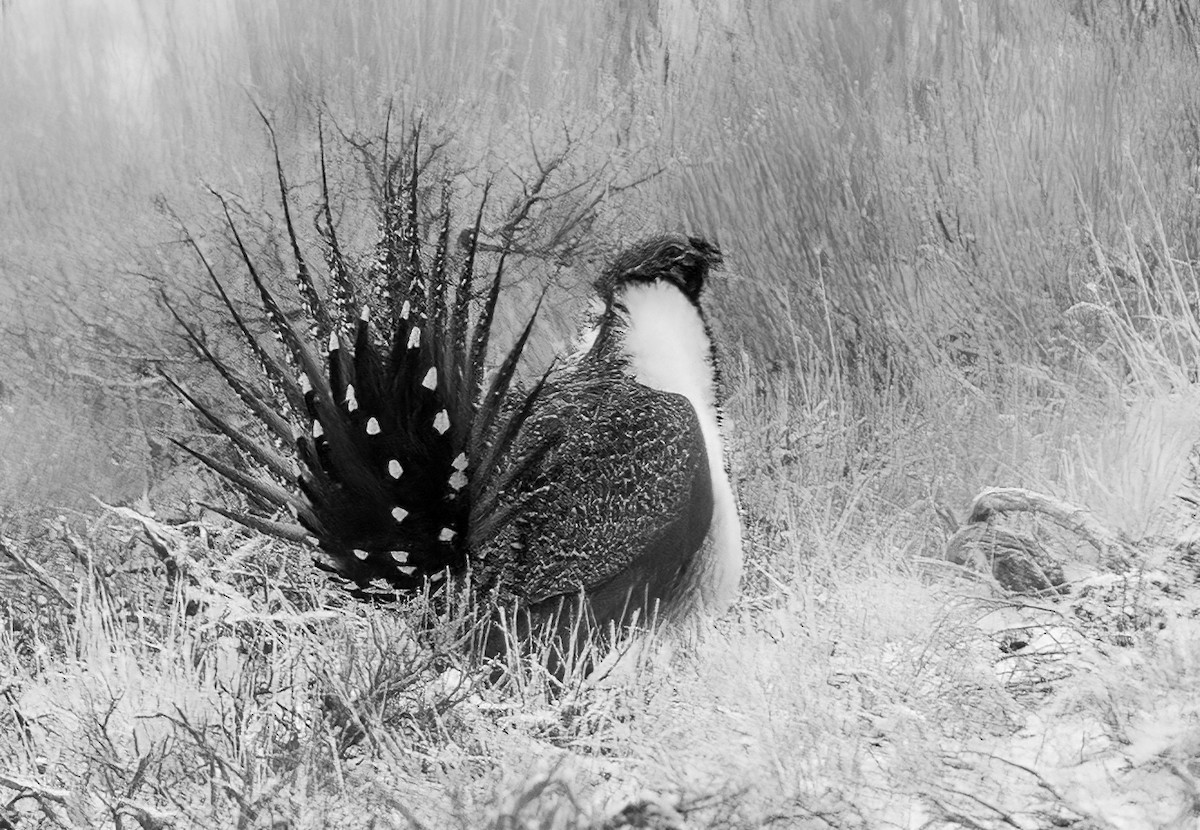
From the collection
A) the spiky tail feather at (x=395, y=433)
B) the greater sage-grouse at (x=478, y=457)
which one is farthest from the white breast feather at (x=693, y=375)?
the spiky tail feather at (x=395, y=433)

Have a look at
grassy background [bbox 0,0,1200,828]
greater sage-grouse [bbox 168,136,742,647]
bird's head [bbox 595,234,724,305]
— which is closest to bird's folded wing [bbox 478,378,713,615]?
greater sage-grouse [bbox 168,136,742,647]

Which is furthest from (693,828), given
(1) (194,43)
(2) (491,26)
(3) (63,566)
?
(1) (194,43)

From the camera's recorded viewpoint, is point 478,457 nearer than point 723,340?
Yes

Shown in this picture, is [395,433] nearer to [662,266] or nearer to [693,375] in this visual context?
[693,375]

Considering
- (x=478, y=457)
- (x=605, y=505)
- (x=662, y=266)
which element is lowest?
(x=605, y=505)

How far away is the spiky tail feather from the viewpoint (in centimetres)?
209

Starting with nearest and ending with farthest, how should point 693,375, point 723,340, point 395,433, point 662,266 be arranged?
1. point 395,433
2. point 693,375
3. point 662,266
4. point 723,340

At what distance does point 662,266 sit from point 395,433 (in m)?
0.98

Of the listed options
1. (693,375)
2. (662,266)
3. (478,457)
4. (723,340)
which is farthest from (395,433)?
(723,340)

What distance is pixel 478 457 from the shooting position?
2195mm

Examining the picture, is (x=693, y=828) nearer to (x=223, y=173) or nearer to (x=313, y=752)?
(x=313, y=752)

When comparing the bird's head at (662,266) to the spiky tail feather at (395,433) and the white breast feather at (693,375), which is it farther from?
the spiky tail feather at (395,433)

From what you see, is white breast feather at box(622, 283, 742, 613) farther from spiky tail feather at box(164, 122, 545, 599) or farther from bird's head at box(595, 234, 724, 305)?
spiky tail feather at box(164, 122, 545, 599)

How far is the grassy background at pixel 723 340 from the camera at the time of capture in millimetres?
1916
